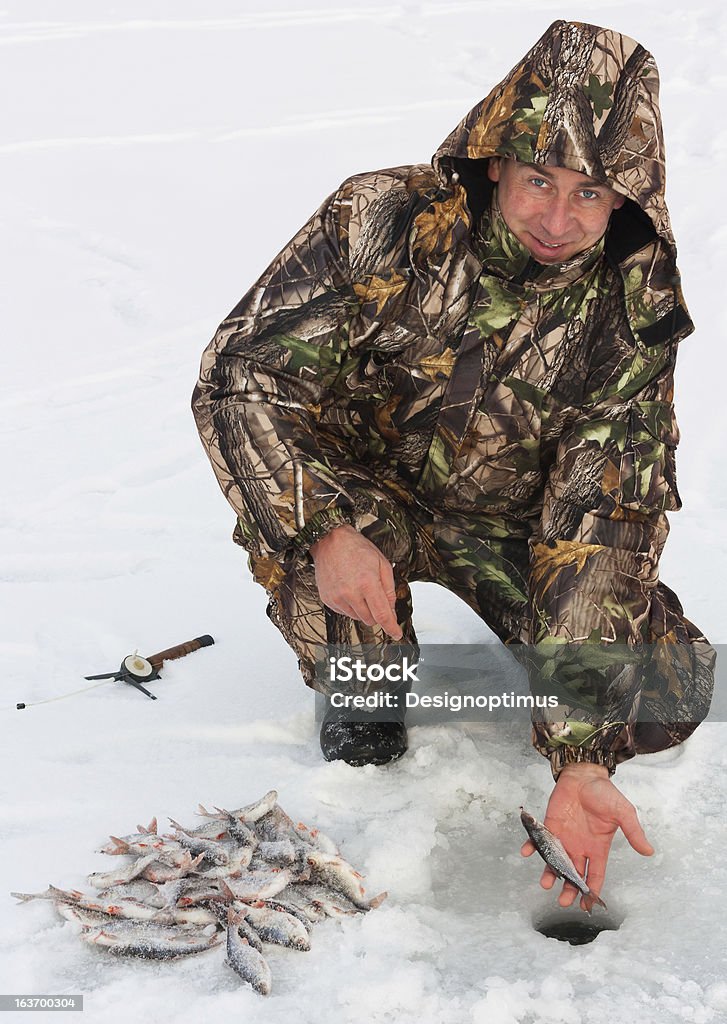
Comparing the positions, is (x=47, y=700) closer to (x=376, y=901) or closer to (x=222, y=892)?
(x=222, y=892)

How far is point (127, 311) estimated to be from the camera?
5.77 metres

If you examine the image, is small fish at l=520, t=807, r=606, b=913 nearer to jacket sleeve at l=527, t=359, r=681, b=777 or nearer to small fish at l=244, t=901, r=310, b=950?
jacket sleeve at l=527, t=359, r=681, b=777

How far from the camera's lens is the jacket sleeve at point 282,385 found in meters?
2.35

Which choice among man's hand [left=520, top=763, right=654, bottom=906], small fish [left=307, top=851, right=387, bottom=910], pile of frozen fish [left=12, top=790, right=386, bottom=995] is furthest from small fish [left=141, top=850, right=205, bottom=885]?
man's hand [left=520, top=763, right=654, bottom=906]

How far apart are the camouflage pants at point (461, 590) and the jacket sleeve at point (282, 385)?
0.17 m

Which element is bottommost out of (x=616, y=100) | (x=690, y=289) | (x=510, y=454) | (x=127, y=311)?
(x=127, y=311)

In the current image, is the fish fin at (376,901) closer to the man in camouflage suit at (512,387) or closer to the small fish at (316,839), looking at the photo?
the small fish at (316,839)

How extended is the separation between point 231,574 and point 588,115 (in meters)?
1.88

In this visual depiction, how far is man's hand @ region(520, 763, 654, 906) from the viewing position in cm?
206

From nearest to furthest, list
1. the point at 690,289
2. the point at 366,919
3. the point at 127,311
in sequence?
1. the point at 366,919
2. the point at 690,289
3. the point at 127,311

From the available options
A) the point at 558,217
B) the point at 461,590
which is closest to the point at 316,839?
the point at 461,590

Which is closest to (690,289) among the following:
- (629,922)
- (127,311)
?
(127,311)

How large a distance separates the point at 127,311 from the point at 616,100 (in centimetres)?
393

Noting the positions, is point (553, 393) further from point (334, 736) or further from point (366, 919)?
point (366, 919)
